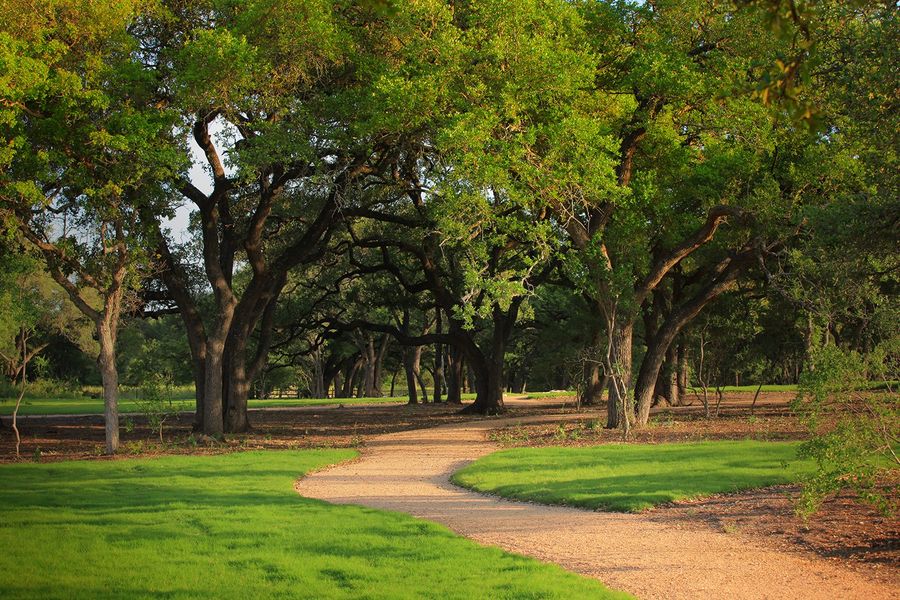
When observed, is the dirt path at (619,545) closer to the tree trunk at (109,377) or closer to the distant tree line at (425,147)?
the distant tree line at (425,147)

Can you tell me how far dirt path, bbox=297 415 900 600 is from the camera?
313 inches

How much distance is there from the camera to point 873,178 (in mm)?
12453

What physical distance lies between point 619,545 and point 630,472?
590cm

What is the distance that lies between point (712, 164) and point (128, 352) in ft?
178

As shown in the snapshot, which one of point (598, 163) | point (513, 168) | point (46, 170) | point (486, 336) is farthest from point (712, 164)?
point (486, 336)

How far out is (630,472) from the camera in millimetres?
15602

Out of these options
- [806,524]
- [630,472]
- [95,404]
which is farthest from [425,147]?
[95,404]

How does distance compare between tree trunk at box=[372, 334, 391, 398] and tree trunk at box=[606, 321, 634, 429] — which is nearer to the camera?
tree trunk at box=[606, 321, 634, 429]

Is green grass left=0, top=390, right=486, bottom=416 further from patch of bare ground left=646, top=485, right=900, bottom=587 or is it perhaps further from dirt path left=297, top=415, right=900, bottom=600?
patch of bare ground left=646, top=485, right=900, bottom=587

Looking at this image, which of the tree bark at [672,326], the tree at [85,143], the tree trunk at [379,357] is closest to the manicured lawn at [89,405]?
the tree trunk at [379,357]

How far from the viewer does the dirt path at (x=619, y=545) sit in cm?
795

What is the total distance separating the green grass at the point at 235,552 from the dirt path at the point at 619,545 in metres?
0.60

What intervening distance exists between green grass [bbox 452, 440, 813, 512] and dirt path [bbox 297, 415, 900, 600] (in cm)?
63

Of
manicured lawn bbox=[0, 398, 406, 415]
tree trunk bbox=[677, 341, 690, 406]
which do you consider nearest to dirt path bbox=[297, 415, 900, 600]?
manicured lawn bbox=[0, 398, 406, 415]
